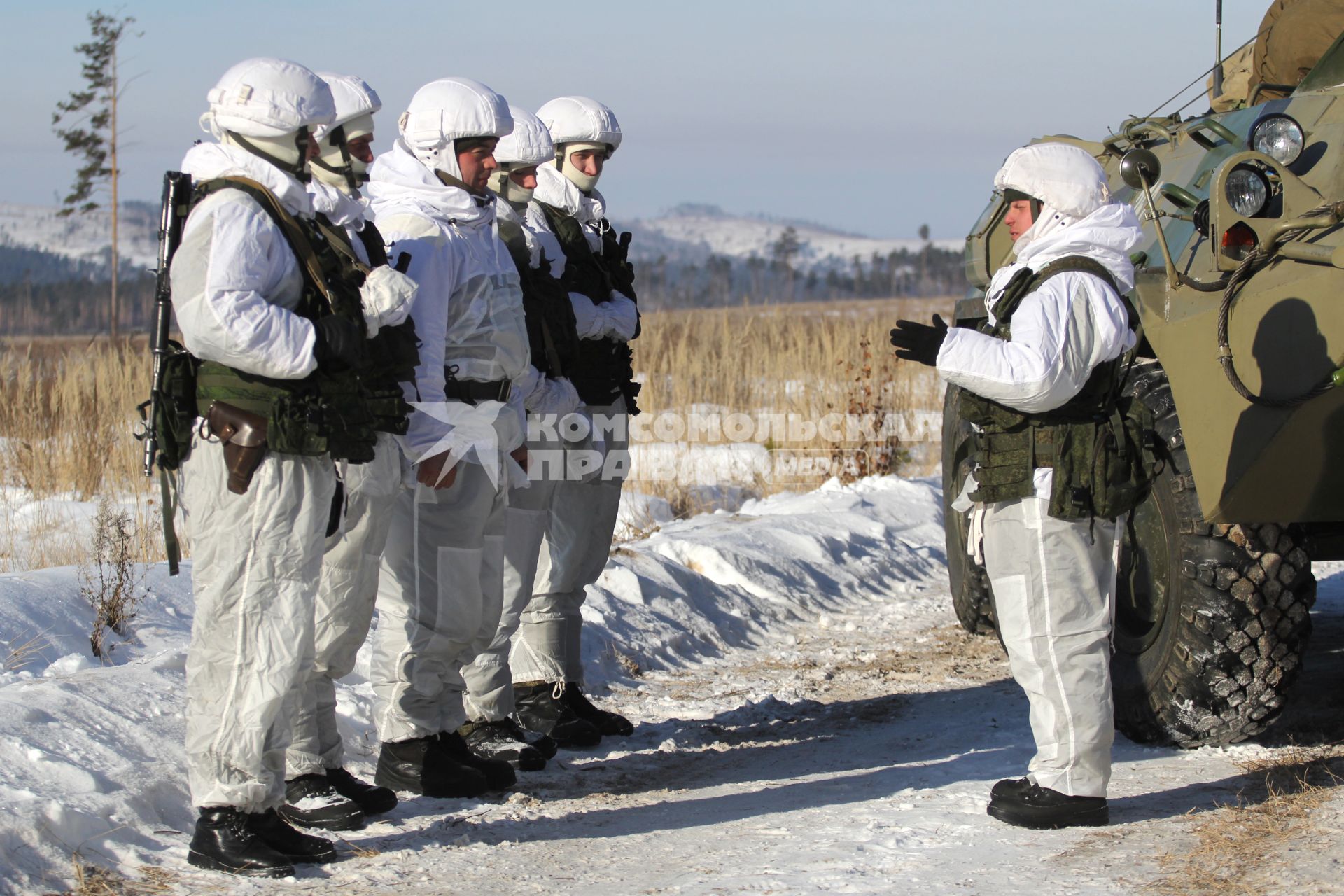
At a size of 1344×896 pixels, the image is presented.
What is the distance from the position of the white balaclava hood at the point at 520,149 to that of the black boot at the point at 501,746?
179 centimetres

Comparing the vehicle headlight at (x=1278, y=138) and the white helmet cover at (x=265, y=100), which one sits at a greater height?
the vehicle headlight at (x=1278, y=138)

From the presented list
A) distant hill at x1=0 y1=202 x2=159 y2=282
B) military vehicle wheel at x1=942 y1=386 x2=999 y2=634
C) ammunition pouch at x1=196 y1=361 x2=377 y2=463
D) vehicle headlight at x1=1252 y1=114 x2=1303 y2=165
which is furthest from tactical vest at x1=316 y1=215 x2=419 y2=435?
distant hill at x1=0 y1=202 x2=159 y2=282

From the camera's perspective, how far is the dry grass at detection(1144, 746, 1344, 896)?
3473 millimetres

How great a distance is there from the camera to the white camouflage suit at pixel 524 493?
4902 mm

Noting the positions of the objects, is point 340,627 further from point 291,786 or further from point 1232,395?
point 1232,395

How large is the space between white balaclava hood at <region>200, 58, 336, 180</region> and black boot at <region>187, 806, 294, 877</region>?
161cm

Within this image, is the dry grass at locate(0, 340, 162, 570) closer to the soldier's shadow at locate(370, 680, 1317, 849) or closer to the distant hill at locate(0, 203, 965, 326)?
the soldier's shadow at locate(370, 680, 1317, 849)

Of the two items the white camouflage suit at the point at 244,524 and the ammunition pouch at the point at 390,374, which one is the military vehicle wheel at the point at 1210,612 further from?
the white camouflage suit at the point at 244,524

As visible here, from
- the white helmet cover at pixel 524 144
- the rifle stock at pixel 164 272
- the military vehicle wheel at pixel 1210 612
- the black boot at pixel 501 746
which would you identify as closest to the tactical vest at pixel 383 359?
the rifle stock at pixel 164 272

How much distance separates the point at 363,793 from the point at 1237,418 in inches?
106

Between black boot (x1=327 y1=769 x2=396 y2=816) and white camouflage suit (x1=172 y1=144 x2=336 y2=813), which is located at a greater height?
white camouflage suit (x1=172 y1=144 x2=336 y2=813)

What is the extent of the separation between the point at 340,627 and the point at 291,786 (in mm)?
461

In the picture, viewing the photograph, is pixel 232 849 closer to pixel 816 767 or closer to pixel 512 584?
pixel 512 584

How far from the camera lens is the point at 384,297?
12.6ft
